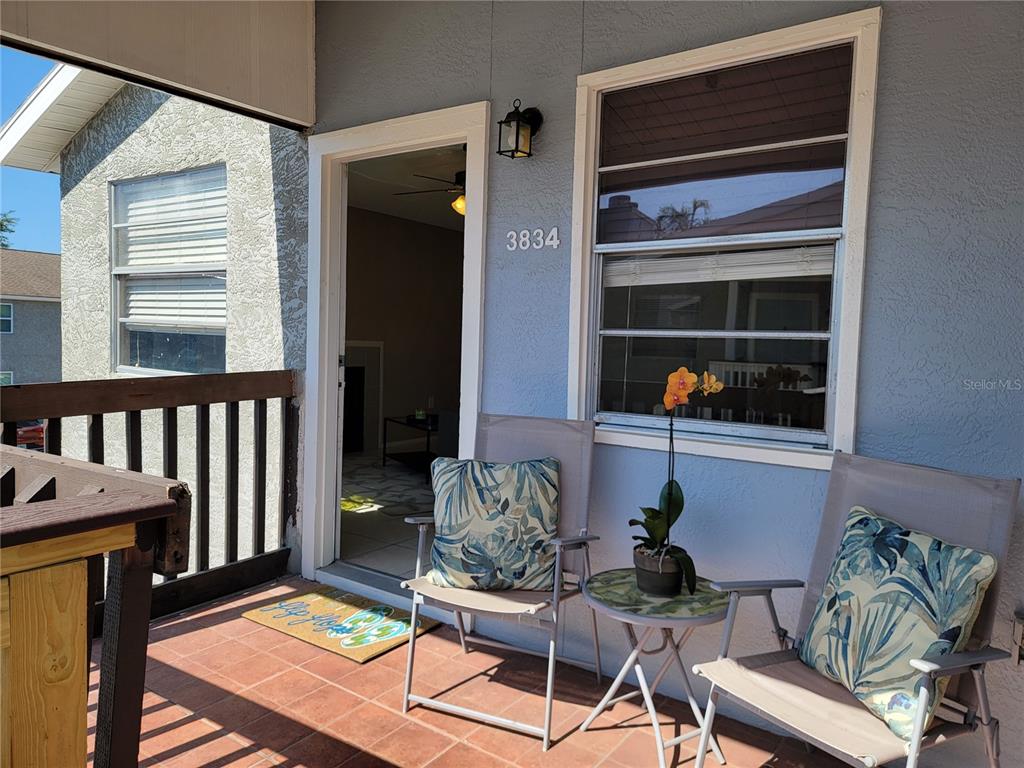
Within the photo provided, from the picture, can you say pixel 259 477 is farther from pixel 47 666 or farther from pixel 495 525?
pixel 47 666

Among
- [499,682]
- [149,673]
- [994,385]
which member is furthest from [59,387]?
[994,385]

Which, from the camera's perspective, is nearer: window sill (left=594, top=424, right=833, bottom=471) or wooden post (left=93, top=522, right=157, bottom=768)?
wooden post (left=93, top=522, right=157, bottom=768)

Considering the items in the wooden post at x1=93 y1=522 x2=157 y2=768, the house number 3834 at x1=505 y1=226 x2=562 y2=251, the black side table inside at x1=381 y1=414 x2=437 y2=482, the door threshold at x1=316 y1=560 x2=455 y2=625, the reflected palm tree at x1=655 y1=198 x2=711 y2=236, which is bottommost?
the door threshold at x1=316 y1=560 x2=455 y2=625

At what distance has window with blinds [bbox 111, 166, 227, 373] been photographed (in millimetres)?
4602

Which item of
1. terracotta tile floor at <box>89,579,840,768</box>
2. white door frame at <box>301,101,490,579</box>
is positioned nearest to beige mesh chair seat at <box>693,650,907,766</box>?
terracotta tile floor at <box>89,579,840,768</box>

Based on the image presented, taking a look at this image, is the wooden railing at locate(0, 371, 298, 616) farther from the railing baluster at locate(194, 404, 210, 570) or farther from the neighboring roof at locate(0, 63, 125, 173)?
the neighboring roof at locate(0, 63, 125, 173)

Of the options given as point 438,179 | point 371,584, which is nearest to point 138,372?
point 438,179

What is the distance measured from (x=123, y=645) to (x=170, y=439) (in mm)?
2350

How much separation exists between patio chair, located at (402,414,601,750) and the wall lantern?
44.3 inches

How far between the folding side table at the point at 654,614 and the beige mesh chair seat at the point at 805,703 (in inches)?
5.2

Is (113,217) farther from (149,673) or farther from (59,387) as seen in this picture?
(149,673)

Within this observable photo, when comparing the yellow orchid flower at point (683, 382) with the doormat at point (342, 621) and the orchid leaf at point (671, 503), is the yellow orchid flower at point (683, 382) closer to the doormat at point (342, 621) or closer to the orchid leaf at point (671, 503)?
the orchid leaf at point (671, 503)

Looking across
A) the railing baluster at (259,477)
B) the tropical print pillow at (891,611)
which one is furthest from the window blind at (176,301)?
the tropical print pillow at (891,611)

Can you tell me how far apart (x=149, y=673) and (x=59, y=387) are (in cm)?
120
